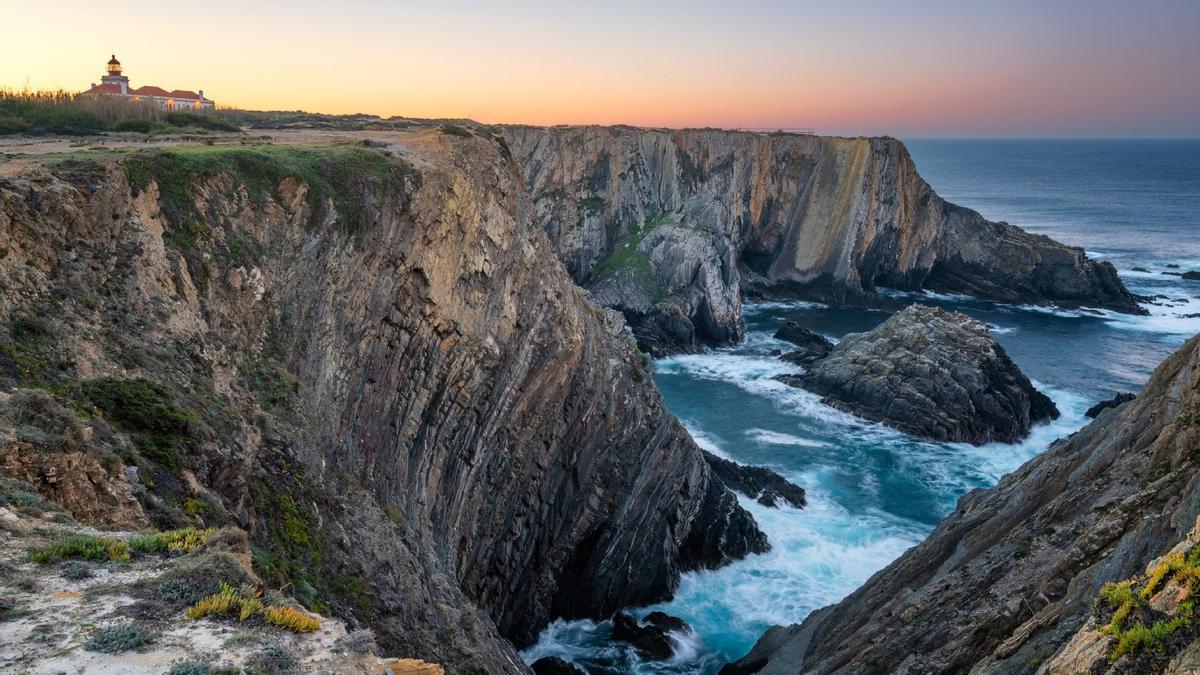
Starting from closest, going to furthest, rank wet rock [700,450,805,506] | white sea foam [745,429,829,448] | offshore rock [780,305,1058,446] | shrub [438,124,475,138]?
shrub [438,124,475,138] < wet rock [700,450,805,506] < white sea foam [745,429,829,448] < offshore rock [780,305,1058,446]

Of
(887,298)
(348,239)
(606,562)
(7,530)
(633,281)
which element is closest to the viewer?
(7,530)

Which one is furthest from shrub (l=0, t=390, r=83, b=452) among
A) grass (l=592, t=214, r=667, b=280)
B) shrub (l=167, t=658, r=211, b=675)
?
grass (l=592, t=214, r=667, b=280)

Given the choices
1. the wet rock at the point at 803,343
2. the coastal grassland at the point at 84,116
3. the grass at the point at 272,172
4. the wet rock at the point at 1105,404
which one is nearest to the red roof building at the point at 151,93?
the coastal grassland at the point at 84,116

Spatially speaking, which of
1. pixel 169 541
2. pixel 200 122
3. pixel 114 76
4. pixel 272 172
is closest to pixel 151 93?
pixel 114 76

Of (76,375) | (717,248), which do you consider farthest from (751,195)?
(76,375)

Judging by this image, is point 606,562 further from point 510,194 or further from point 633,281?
point 633,281

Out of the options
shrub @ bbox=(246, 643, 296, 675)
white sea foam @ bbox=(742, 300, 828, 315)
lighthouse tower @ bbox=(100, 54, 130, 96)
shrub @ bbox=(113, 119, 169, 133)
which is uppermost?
lighthouse tower @ bbox=(100, 54, 130, 96)

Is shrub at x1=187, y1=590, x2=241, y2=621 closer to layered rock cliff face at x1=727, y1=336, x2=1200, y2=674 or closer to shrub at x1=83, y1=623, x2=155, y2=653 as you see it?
shrub at x1=83, y1=623, x2=155, y2=653
